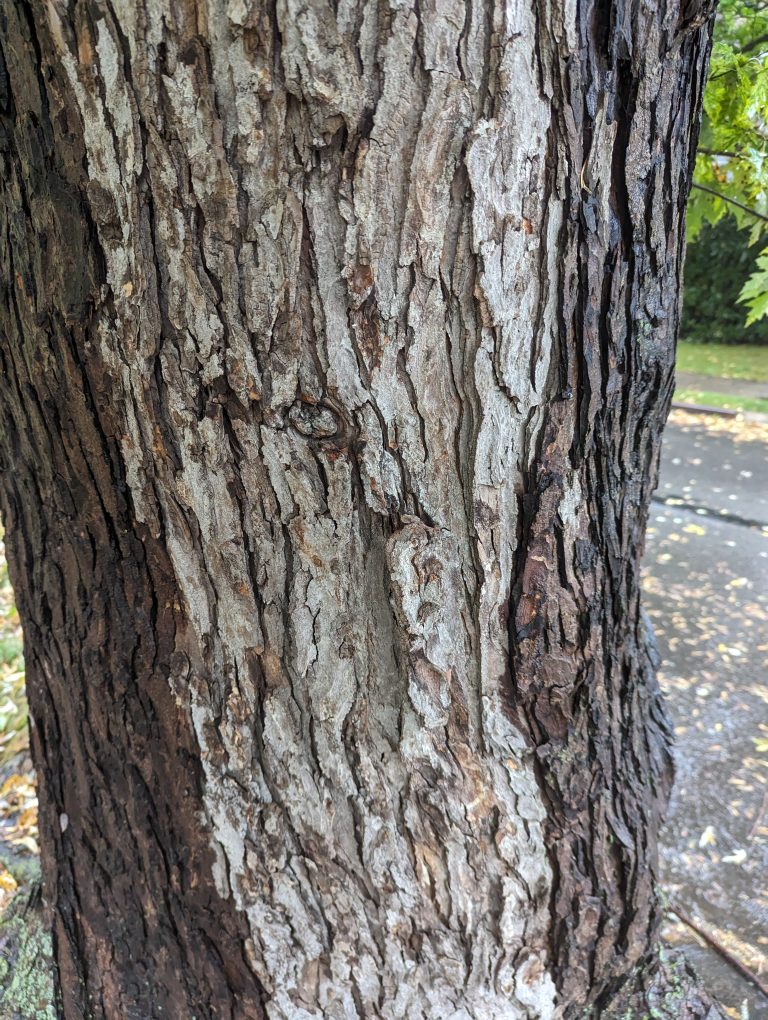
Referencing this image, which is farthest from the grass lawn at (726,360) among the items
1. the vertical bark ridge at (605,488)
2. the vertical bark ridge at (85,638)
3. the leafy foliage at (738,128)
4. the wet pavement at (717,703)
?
the vertical bark ridge at (85,638)

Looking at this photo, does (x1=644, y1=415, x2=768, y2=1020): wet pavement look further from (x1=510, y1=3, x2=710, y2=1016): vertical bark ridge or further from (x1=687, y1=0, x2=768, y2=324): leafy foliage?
(x1=687, y1=0, x2=768, y2=324): leafy foliage

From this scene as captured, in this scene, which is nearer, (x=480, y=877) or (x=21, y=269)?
(x=21, y=269)

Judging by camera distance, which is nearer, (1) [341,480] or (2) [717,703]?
(1) [341,480]

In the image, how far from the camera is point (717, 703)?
3734 millimetres

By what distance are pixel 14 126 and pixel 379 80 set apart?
55 centimetres

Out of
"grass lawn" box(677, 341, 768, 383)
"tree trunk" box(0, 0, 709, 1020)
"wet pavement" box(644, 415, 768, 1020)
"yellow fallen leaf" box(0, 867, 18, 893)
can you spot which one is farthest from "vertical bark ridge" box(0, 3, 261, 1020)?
"grass lawn" box(677, 341, 768, 383)

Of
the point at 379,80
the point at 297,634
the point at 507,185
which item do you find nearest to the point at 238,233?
the point at 379,80

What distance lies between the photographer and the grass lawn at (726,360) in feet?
40.0

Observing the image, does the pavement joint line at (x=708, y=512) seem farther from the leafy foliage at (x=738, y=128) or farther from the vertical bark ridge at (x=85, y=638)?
the vertical bark ridge at (x=85, y=638)

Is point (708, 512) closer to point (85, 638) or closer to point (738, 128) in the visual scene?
point (738, 128)

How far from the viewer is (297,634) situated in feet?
4.09

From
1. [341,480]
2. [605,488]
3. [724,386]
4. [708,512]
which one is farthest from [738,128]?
[724,386]

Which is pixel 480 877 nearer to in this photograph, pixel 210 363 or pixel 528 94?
pixel 210 363

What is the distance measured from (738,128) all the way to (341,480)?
1.74 meters
